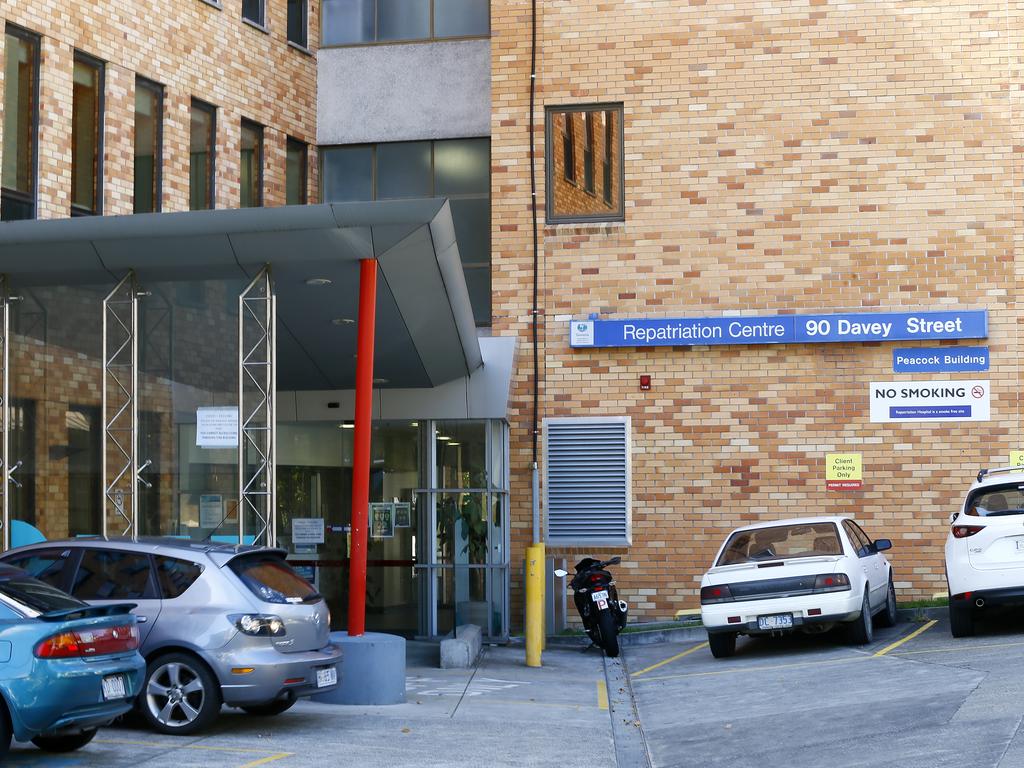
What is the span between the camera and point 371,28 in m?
21.7

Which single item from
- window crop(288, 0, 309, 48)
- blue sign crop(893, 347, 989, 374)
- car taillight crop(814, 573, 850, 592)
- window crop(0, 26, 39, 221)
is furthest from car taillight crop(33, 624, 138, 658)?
window crop(288, 0, 309, 48)

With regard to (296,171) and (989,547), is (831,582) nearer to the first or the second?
(989,547)

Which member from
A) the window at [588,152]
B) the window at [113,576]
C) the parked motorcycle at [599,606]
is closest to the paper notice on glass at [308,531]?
the parked motorcycle at [599,606]

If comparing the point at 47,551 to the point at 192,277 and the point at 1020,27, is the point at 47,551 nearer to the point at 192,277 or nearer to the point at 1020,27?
the point at 192,277

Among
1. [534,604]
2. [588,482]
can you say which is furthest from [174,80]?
[534,604]

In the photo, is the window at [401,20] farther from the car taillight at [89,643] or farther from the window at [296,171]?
the car taillight at [89,643]

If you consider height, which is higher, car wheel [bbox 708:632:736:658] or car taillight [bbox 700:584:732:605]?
car taillight [bbox 700:584:732:605]

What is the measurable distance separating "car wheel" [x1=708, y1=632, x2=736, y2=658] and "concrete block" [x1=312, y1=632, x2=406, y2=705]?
14.1 feet

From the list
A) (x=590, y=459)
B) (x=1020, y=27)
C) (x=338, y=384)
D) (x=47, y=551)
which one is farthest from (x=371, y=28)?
(x=47, y=551)

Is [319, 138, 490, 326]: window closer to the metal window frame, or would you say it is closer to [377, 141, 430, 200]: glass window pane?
[377, 141, 430, 200]: glass window pane

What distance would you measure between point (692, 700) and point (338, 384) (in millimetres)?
7517

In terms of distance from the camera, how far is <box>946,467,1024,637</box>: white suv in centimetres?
1378

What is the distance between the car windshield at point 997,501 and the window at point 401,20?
10.8 m

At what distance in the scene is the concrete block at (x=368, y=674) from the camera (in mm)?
12586
